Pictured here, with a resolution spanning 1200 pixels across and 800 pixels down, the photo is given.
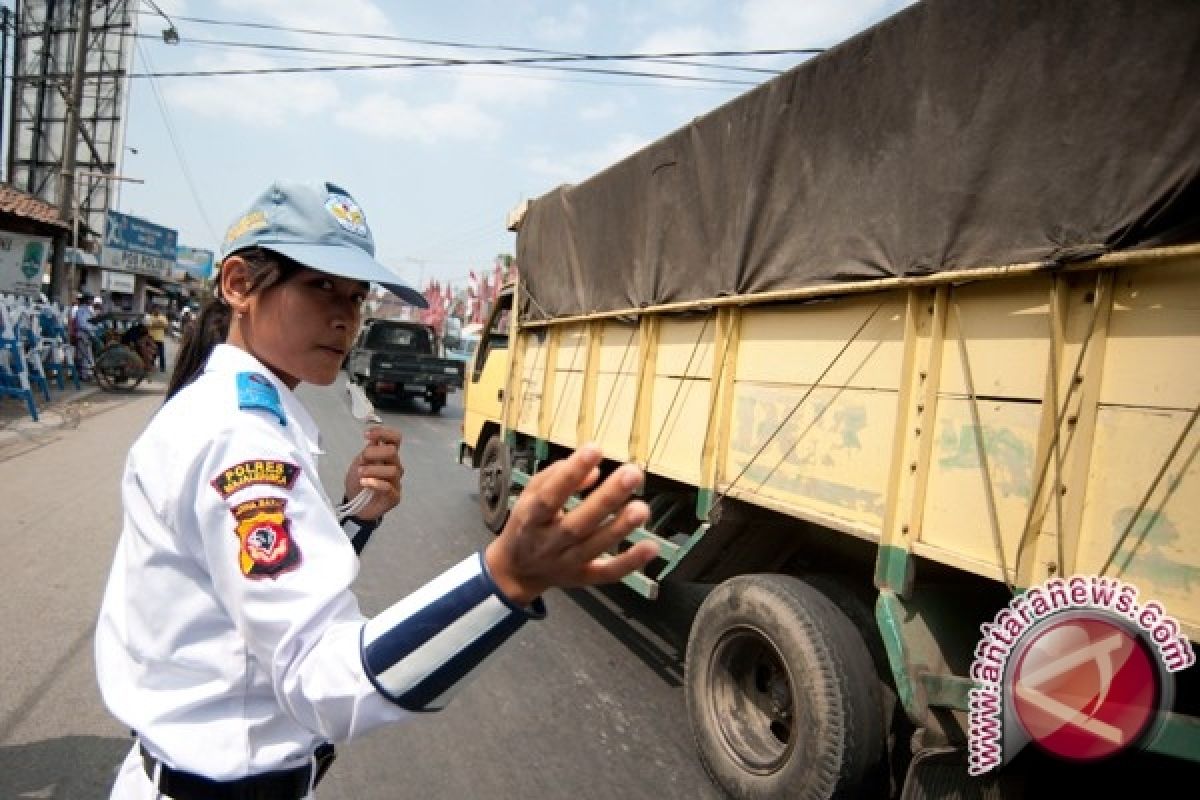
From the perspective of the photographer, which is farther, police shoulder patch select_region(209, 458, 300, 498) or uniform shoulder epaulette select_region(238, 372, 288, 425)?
uniform shoulder epaulette select_region(238, 372, 288, 425)

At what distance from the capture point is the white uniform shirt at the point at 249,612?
80 centimetres

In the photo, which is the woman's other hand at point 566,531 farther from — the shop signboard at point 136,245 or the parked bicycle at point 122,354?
the shop signboard at point 136,245

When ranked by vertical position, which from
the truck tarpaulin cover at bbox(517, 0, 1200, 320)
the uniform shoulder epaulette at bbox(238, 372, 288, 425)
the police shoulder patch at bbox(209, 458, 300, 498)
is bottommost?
the police shoulder patch at bbox(209, 458, 300, 498)

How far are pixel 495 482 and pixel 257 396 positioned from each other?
545 cm

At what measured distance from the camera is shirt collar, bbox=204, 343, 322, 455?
1154mm

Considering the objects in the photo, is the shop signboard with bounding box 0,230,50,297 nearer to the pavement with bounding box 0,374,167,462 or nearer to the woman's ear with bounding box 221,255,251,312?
the pavement with bounding box 0,374,167,462

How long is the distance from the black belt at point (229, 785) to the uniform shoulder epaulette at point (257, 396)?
1.75 ft

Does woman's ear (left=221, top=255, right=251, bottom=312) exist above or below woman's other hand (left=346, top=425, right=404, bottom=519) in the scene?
above

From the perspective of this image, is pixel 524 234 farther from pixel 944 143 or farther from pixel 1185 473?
pixel 1185 473

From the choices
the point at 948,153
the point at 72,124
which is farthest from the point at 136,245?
the point at 948,153

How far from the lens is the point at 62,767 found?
2.61 m

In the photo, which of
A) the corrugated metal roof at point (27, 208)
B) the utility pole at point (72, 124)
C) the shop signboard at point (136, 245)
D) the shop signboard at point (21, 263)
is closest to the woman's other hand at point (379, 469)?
the shop signboard at point (21, 263)

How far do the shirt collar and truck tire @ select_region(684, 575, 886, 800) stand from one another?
1.94 m

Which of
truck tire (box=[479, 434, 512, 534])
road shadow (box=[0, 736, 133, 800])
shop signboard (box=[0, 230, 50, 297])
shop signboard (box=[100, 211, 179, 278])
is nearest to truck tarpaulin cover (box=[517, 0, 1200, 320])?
truck tire (box=[479, 434, 512, 534])
